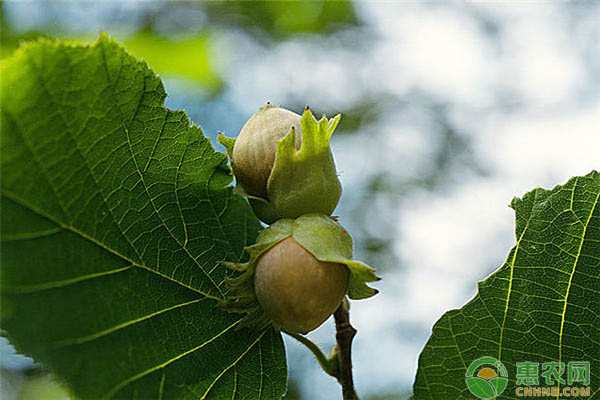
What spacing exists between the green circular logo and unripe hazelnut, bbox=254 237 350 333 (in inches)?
15.0

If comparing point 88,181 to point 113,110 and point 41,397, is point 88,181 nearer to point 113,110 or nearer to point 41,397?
point 113,110

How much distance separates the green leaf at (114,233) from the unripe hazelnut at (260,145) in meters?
Answer: 0.08

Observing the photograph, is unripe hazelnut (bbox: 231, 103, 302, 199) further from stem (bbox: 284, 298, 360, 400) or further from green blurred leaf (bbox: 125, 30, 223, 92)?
green blurred leaf (bbox: 125, 30, 223, 92)

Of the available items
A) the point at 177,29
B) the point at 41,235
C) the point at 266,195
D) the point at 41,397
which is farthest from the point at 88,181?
the point at 177,29

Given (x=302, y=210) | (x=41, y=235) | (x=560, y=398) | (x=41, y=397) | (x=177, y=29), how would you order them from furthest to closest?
1. (x=177, y=29)
2. (x=41, y=397)
3. (x=560, y=398)
4. (x=302, y=210)
5. (x=41, y=235)

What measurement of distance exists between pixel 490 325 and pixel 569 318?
0.15 meters

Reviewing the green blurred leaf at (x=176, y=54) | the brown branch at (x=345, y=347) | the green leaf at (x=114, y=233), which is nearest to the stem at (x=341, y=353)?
the brown branch at (x=345, y=347)

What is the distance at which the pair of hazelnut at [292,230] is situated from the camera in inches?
37.1

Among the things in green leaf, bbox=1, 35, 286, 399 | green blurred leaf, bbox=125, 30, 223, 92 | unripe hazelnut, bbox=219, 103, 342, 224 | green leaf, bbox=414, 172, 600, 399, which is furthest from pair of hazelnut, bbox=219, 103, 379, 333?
green blurred leaf, bbox=125, 30, 223, 92

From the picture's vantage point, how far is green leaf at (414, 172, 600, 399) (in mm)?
1159

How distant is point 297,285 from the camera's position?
93 cm

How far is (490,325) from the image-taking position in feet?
3.82

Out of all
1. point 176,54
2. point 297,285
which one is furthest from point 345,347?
point 176,54

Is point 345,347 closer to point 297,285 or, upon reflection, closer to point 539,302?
point 297,285
